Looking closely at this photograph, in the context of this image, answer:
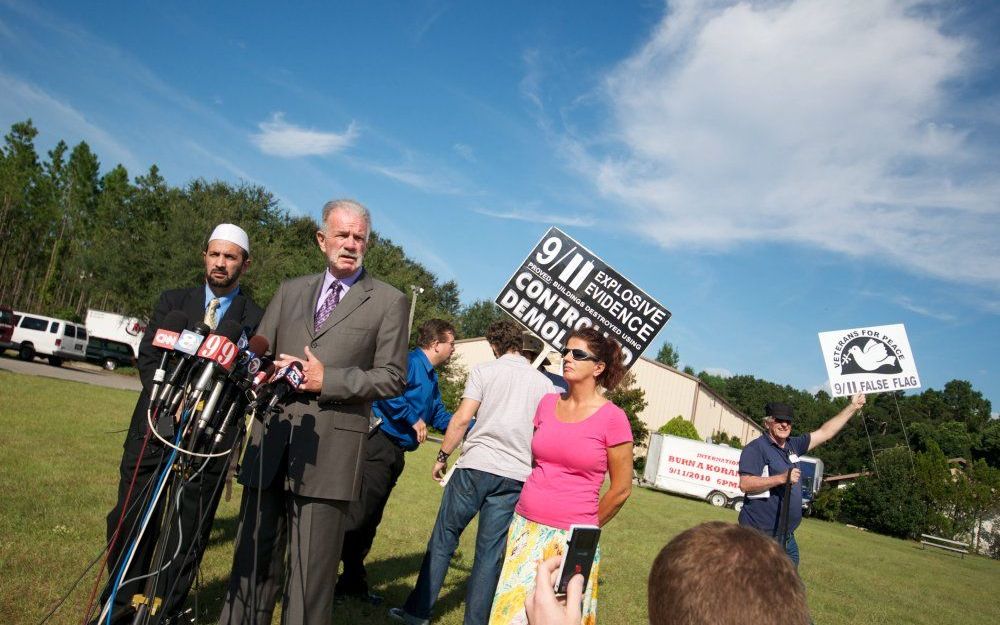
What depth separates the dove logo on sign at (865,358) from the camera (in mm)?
7230

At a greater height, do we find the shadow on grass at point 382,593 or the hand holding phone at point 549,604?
the hand holding phone at point 549,604

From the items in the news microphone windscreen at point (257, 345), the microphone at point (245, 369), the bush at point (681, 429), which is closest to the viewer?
the microphone at point (245, 369)

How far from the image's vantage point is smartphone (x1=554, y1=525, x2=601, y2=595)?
5.77 ft

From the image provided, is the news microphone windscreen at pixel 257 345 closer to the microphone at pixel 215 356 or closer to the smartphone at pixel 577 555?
the microphone at pixel 215 356

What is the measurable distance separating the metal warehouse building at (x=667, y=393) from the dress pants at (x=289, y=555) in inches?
1770

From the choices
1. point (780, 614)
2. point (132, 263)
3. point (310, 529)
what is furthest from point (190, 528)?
point (132, 263)

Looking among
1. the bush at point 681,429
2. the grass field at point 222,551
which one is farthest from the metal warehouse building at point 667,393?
the grass field at point 222,551

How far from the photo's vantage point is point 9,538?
17.0ft

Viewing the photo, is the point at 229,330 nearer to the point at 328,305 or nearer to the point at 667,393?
the point at 328,305

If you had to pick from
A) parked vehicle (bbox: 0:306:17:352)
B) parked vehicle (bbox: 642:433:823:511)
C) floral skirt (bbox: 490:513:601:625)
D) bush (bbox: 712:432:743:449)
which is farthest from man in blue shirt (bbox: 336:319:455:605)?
bush (bbox: 712:432:743:449)

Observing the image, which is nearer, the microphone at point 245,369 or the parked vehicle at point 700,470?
the microphone at point 245,369

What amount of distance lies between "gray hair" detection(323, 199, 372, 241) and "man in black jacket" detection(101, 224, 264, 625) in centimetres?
75

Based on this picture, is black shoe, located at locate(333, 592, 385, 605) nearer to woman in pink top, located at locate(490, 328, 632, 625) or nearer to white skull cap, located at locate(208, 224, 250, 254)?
woman in pink top, located at locate(490, 328, 632, 625)

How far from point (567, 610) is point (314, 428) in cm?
193
